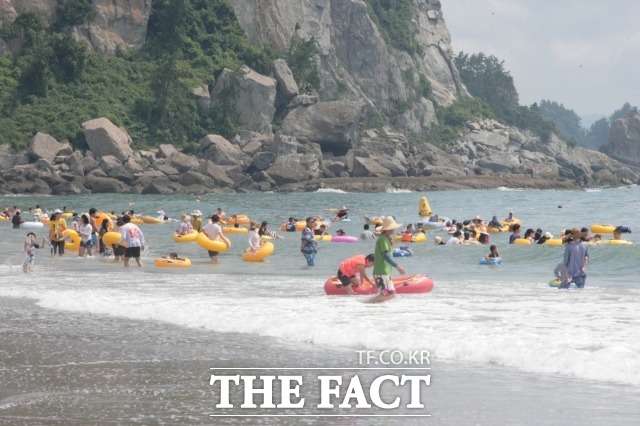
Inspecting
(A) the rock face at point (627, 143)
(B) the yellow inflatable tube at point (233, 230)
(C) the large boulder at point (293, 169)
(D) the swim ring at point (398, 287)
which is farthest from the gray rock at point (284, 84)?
(D) the swim ring at point (398, 287)

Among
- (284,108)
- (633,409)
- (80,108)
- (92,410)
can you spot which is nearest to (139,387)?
(92,410)

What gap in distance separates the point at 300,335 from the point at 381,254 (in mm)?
3002

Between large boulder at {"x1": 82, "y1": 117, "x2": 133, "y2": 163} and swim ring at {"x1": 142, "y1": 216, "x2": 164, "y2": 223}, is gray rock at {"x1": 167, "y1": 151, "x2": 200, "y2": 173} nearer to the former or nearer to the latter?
large boulder at {"x1": 82, "y1": 117, "x2": 133, "y2": 163}

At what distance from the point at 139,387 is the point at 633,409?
4668 mm

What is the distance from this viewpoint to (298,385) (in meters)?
9.96

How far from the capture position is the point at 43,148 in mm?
76625

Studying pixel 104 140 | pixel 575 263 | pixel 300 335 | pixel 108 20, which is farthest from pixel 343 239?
pixel 108 20

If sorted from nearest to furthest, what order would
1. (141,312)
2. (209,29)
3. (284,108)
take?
(141,312) < (284,108) < (209,29)

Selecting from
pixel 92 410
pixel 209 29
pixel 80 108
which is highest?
pixel 209 29

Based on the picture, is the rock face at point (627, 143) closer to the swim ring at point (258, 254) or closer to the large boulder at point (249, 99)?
the large boulder at point (249, 99)

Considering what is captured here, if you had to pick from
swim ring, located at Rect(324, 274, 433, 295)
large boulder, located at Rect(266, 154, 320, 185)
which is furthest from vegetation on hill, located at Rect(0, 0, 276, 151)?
swim ring, located at Rect(324, 274, 433, 295)

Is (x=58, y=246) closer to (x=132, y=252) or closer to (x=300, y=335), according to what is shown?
(x=132, y=252)

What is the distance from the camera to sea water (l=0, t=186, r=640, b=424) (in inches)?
362

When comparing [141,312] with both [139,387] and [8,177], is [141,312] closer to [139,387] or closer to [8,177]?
[139,387]
